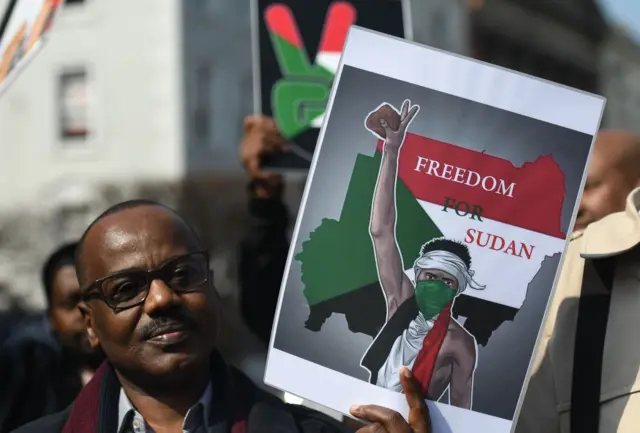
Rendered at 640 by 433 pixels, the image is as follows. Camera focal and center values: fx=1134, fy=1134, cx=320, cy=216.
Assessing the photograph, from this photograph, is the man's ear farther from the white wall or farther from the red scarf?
the white wall

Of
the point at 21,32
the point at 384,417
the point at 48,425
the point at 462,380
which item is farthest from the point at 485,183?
the point at 21,32

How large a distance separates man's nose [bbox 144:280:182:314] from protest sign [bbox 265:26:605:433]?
23 cm

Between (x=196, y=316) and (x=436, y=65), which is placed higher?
(x=436, y=65)

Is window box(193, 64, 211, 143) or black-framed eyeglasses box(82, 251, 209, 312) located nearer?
black-framed eyeglasses box(82, 251, 209, 312)

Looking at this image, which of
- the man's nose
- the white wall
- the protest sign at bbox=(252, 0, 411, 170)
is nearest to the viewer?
the man's nose

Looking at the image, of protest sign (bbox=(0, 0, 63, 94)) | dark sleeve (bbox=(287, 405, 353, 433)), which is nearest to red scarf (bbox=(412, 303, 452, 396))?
dark sleeve (bbox=(287, 405, 353, 433))

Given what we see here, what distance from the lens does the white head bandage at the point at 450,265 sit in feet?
7.07

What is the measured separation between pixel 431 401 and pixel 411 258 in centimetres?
27

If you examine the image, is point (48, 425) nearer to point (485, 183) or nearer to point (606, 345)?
point (485, 183)

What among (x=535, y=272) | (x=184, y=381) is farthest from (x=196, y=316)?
(x=535, y=272)

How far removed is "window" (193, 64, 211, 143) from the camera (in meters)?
27.8

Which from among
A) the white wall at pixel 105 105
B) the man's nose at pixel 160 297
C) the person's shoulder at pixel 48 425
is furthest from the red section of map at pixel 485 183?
the white wall at pixel 105 105

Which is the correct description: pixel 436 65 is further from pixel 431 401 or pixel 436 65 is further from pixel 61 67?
pixel 61 67

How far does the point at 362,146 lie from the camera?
217cm
